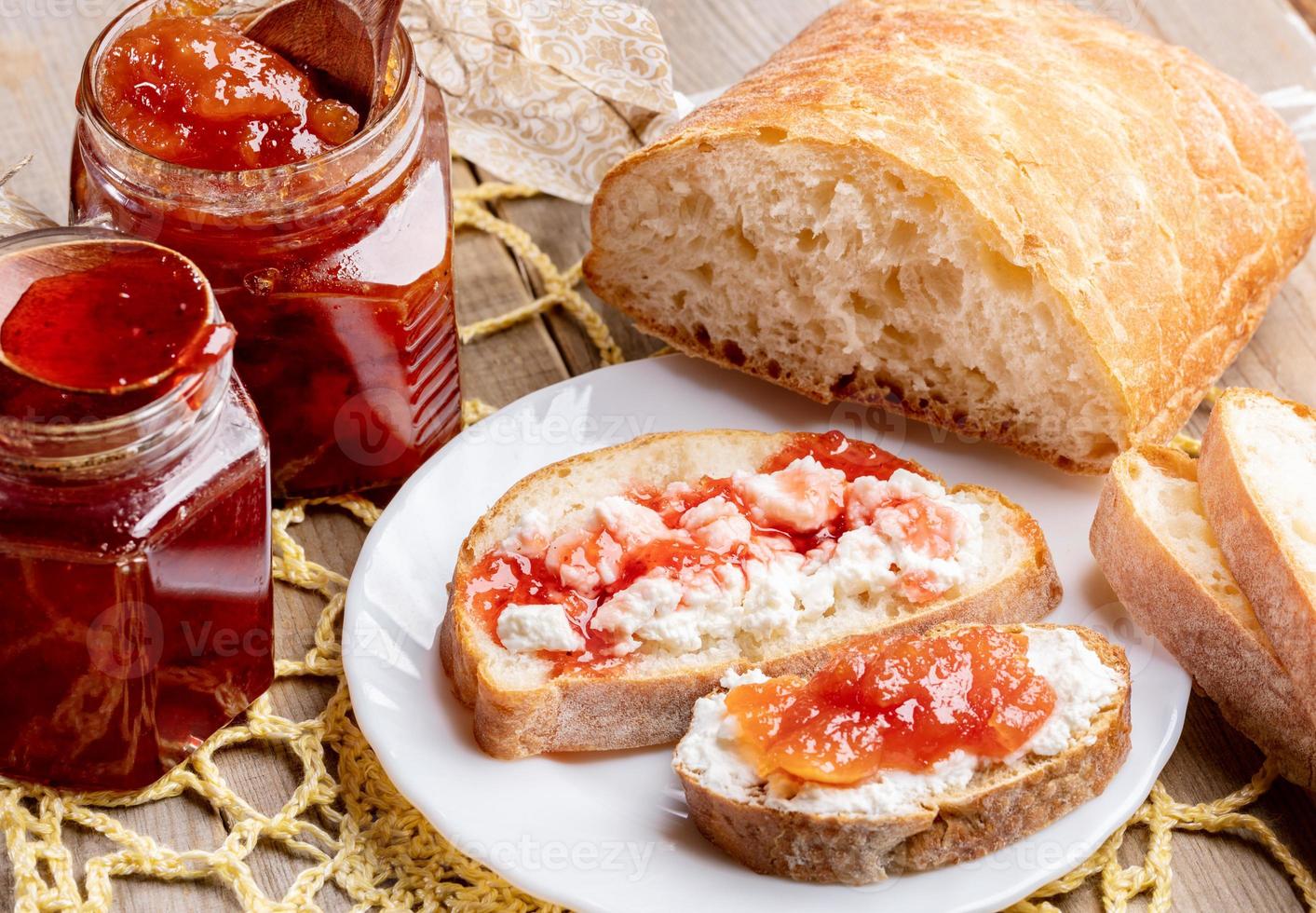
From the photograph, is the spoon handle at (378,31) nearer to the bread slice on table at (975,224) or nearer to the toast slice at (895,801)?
the bread slice on table at (975,224)

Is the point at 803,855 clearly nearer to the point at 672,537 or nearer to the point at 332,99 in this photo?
the point at 672,537

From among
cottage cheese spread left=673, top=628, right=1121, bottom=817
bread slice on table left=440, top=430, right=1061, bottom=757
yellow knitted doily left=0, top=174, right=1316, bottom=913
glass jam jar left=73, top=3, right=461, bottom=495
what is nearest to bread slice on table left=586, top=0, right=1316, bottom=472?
bread slice on table left=440, top=430, right=1061, bottom=757

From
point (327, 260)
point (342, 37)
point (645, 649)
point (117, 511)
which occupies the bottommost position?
point (645, 649)

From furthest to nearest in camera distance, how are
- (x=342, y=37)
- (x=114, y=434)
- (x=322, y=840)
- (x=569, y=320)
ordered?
1. (x=569, y=320)
2. (x=342, y=37)
3. (x=322, y=840)
4. (x=114, y=434)

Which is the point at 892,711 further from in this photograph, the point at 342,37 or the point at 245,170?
the point at 342,37

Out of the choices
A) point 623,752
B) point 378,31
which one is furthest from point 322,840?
point 378,31

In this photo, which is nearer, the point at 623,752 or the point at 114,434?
the point at 114,434
